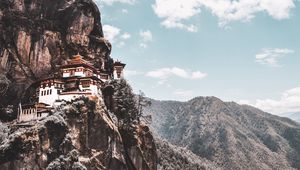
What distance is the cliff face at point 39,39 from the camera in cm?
9106

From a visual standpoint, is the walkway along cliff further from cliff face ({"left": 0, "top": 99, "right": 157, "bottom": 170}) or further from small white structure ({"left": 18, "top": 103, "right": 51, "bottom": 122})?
small white structure ({"left": 18, "top": 103, "right": 51, "bottom": 122})

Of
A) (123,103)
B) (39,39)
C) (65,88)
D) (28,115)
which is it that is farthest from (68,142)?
(39,39)

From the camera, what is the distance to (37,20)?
3799 inches

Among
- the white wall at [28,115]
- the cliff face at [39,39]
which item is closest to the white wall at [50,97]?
the white wall at [28,115]

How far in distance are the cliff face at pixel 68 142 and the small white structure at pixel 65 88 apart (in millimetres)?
3657

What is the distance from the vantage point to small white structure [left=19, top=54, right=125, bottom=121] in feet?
252

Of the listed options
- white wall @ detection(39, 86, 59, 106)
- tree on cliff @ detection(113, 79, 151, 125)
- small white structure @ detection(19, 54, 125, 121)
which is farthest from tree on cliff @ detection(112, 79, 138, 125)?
white wall @ detection(39, 86, 59, 106)

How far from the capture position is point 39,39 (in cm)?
9462

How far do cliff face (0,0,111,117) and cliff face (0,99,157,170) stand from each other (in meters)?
19.3

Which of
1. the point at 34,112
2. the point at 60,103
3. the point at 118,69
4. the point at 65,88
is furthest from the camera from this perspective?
the point at 118,69

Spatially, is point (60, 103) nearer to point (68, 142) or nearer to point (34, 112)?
point (34, 112)

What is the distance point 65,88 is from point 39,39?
726 inches

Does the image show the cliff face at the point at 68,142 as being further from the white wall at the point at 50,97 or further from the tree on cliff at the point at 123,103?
the white wall at the point at 50,97

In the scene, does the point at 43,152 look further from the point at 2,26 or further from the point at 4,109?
the point at 2,26
